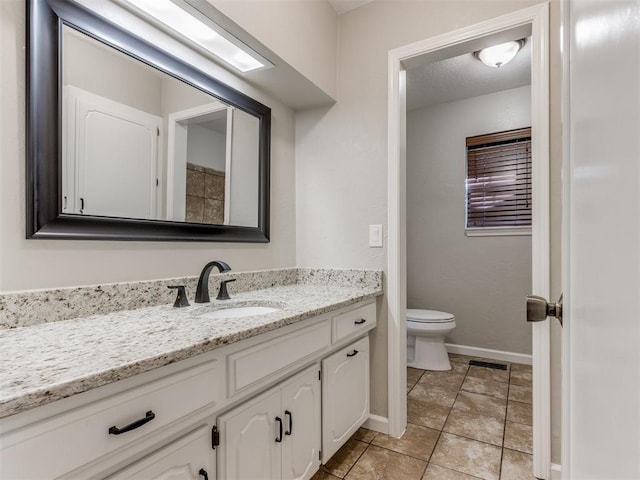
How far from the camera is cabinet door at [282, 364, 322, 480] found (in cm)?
120

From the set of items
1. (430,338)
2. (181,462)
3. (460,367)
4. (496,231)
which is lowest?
(460,367)

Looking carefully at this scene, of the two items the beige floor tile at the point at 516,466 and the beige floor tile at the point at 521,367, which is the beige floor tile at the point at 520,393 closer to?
the beige floor tile at the point at 521,367

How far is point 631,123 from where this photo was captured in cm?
23

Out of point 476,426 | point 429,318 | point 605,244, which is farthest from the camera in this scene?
point 429,318

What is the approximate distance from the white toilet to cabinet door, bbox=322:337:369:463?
1071 millimetres

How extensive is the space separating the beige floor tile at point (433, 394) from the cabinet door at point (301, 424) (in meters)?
1.12

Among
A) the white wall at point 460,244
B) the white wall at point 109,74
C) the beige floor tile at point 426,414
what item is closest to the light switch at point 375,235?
the beige floor tile at point 426,414

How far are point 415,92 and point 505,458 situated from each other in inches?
108

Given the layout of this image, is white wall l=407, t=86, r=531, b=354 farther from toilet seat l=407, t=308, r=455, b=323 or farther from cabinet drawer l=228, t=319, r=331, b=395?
cabinet drawer l=228, t=319, r=331, b=395

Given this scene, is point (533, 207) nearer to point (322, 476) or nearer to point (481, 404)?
point (481, 404)

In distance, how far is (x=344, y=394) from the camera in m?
1.57

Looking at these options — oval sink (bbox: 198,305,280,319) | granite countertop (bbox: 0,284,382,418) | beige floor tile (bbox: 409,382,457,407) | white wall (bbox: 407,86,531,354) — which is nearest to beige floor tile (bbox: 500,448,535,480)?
beige floor tile (bbox: 409,382,457,407)

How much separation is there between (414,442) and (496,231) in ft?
6.42

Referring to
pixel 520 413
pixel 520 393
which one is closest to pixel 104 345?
pixel 520 413
